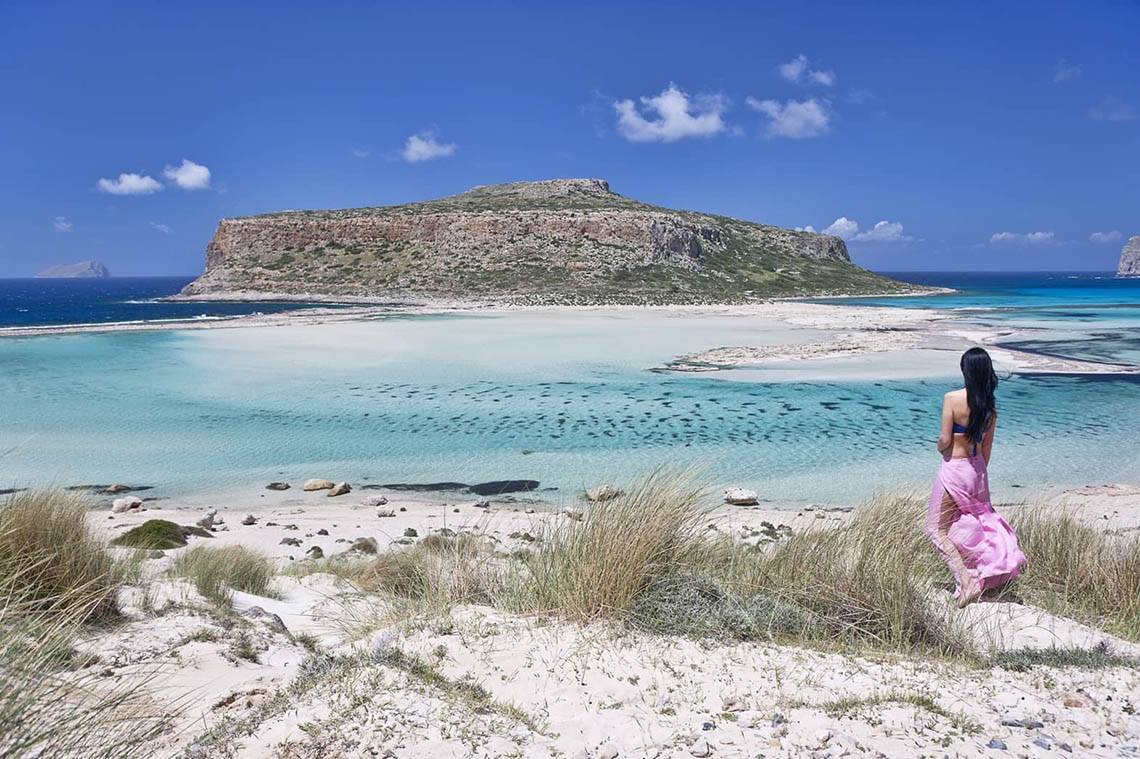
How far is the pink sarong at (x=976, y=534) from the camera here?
4.89 m

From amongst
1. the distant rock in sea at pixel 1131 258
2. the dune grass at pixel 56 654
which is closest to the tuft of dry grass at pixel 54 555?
the dune grass at pixel 56 654

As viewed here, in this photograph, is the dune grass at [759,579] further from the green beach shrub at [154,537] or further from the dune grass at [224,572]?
the green beach shrub at [154,537]

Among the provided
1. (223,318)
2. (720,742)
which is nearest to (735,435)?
(720,742)

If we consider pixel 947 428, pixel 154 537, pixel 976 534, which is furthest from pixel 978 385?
pixel 154 537

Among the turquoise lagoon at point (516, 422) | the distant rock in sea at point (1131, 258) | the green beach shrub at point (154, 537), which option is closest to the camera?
the green beach shrub at point (154, 537)

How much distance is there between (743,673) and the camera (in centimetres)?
372

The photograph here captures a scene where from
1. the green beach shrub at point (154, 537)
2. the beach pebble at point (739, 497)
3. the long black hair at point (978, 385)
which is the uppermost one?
the long black hair at point (978, 385)

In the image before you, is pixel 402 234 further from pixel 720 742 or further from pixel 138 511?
pixel 720 742

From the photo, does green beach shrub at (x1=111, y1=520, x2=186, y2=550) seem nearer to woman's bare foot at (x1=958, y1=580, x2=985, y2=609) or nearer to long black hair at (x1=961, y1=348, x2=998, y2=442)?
woman's bare foot at (x1=958, y1=580, x2=985, y2=609)

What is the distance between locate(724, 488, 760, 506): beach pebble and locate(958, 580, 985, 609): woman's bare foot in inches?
188

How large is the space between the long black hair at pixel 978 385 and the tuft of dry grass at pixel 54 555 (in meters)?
5.56

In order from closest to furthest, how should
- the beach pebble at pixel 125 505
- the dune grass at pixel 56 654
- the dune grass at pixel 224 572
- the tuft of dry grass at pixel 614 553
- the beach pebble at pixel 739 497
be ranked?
the dune grass at pixel 56 654, the tuft of dry grass at pixel 614 553, the dune grass at pixel 224 572, the beach pebble at pixel 739 497, the beach pebble at pixel 125 505

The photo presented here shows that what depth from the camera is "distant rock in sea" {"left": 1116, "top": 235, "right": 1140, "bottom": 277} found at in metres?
162

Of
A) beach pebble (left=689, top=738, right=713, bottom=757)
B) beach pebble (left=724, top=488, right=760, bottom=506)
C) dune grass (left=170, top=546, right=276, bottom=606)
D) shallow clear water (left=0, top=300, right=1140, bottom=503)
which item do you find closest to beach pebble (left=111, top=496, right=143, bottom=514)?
shallow clear water (left=0, top=300, right=1140, bottom=503)
